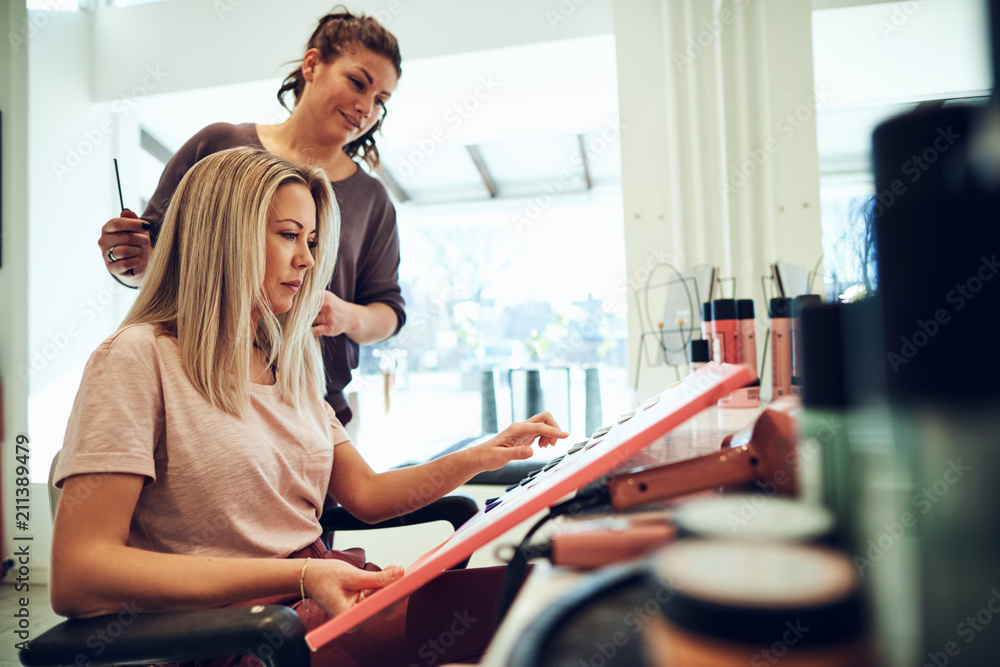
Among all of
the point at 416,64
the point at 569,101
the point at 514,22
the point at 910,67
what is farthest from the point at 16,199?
the point at 910,67

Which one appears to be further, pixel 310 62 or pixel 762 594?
pixel 310 62

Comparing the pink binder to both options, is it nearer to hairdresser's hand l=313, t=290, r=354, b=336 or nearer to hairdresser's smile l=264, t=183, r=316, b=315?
hairdresser's smile l=264, t=183, r=316, b=315

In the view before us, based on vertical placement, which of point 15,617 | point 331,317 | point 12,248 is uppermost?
point 12,248

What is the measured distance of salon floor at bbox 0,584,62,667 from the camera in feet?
7.16

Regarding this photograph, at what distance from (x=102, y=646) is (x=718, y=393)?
633 millimetres

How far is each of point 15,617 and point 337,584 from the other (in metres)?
2.66

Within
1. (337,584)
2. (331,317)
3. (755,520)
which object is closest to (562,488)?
(755,520)

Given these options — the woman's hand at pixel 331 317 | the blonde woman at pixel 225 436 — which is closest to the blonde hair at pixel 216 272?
the blonde woman at pixel 225 436

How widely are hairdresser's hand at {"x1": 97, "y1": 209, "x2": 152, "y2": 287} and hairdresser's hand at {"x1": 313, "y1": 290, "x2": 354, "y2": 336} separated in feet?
1.18

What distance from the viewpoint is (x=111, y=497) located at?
28.6 inches

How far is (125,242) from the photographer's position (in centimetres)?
124

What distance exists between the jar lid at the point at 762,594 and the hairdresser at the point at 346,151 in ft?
4.04

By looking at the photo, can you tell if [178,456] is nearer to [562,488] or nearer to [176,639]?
[176,639]

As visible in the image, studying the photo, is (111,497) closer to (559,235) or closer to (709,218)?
(709,218)
